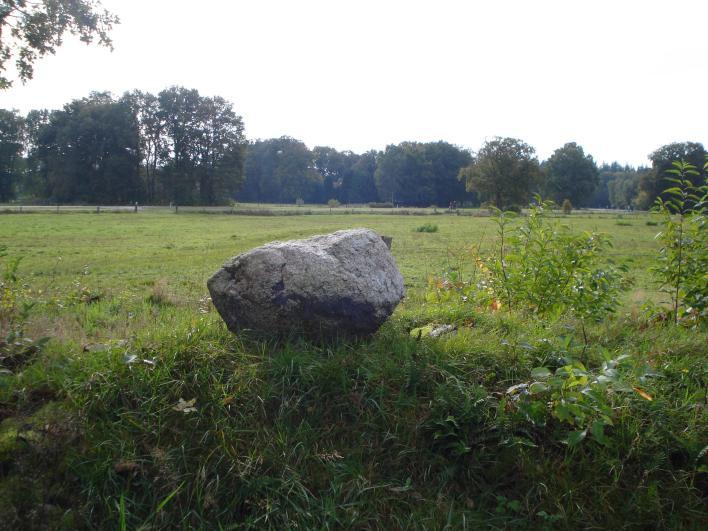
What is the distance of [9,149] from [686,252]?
9137 cm

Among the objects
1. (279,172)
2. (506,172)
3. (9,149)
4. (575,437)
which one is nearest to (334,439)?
(575,437)

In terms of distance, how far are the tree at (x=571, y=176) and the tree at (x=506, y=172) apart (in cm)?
2356

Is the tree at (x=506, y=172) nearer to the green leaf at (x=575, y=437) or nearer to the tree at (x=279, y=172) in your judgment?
the tree at (x=279, y=172)

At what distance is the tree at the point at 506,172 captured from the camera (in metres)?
65.9

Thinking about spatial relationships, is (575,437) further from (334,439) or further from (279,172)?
(279,172)

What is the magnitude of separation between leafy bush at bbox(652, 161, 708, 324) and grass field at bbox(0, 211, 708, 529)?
3.12 ft

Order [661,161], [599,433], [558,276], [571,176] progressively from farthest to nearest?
[571,176] < [661,161] < [558,276] < [599,433]

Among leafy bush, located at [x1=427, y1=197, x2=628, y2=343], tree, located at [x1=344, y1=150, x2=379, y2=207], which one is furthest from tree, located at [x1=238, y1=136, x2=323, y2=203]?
leafy bush, located at [x1=427, y1=197, x2=628, y2=343]

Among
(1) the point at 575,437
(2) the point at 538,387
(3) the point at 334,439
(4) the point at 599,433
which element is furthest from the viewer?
(3) the point at 334,439

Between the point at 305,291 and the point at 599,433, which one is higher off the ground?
the point at 305,291

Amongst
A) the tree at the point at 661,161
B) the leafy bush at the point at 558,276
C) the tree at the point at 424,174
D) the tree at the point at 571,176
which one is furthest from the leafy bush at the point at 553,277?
the tree at the point at 424,174

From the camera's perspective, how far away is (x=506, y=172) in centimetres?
6588

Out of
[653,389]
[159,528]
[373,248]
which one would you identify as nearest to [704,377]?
[653,389]

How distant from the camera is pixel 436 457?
12.7ft
